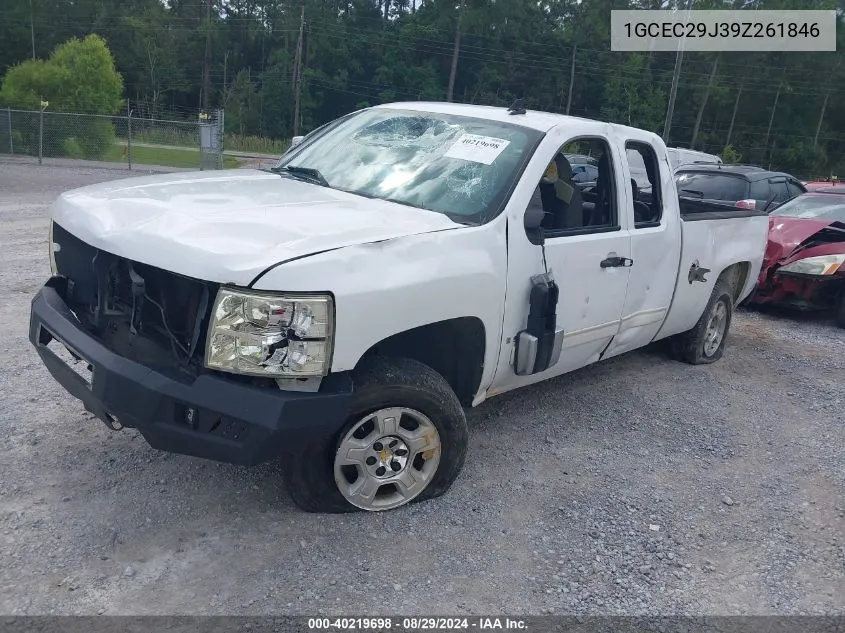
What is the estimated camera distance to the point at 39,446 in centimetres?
394

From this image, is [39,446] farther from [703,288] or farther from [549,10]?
[549,10]

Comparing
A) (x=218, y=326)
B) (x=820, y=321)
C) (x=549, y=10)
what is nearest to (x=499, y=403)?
(x=218, y=326)

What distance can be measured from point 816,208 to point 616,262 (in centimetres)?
614

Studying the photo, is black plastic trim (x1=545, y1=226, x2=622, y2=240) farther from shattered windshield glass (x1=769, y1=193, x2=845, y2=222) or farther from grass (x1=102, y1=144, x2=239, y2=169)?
grass (x1=102, y1=144, x2=239, y2=169)

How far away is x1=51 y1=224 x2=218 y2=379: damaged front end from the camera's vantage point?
3016 mm

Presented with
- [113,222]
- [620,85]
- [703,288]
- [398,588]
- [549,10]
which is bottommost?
[398,588]

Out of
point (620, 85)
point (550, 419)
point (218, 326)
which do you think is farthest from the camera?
point (620, 85)

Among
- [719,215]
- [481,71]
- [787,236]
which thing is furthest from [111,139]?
[481,71]

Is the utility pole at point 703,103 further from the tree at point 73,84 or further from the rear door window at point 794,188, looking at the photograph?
the rear door window at point 794,188

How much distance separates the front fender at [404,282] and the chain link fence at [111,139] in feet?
62.5

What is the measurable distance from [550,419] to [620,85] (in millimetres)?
63937

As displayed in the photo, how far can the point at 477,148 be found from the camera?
163 inches

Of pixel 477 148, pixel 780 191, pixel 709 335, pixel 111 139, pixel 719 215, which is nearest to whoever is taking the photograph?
pixel 477 148

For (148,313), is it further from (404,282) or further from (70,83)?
(70,83)
